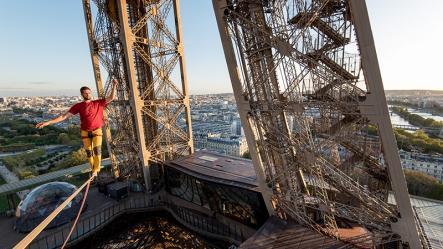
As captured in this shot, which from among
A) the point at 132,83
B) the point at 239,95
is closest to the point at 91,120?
the point at 239,95

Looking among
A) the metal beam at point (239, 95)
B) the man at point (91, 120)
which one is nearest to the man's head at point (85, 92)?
the man at point (91, 120)

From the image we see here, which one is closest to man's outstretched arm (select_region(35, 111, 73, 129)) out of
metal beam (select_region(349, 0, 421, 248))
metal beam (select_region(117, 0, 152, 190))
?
metal beam (select_region(349, 0, 421, 248))

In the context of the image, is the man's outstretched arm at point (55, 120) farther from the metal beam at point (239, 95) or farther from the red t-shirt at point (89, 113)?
the metal beam at point (239, 95)

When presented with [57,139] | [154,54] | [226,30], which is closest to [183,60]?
[154,54]

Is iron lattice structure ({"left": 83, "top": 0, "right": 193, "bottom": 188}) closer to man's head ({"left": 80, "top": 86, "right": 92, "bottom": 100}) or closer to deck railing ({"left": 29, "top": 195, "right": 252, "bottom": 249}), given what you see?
deck railing ({"left": 29, "top": 195, "right": 252, "bottom": 249})

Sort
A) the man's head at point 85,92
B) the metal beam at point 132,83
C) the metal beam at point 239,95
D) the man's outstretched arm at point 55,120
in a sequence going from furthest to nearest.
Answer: the metal beam at point 132,83, the metal beam at point 239,95, the man's head at point 85,92, the man's outstretched arm at point 55,120

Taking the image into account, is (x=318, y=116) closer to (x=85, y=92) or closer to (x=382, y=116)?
(x=382, y=116)

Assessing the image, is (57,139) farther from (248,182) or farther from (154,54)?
(248,182)
